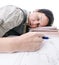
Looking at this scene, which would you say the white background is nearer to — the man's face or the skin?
the man's face

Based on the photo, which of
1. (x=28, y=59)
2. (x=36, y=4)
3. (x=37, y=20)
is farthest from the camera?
(x=36, y=4)

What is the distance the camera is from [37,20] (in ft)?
5.39

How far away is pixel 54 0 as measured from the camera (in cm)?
235

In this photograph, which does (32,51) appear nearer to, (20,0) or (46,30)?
(46,30)

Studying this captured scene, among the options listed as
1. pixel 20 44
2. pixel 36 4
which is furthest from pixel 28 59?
pixel 36 4

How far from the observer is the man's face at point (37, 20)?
1.60 m

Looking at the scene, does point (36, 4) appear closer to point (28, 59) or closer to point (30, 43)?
point (30, 43)

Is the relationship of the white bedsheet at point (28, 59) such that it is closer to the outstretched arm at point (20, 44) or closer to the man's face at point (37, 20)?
the outstretched arm at point (20, 44)

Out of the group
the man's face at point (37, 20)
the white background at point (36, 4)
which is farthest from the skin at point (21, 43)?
the white background at point (36, 4)

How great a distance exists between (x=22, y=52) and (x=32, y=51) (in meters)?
0.06

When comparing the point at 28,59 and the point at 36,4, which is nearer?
the point at 28,59

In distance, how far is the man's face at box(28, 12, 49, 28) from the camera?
5.26ft

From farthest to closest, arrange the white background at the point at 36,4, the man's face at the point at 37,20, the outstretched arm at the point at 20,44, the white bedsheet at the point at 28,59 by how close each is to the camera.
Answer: the white background at the point at 36,4 → the man's face at the point at 37,20 → the outstretched arm at the point at 20,44 → the white bedsheet at the point at 28,59

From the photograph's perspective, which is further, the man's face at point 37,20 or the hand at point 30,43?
the man's face at point 37,20
